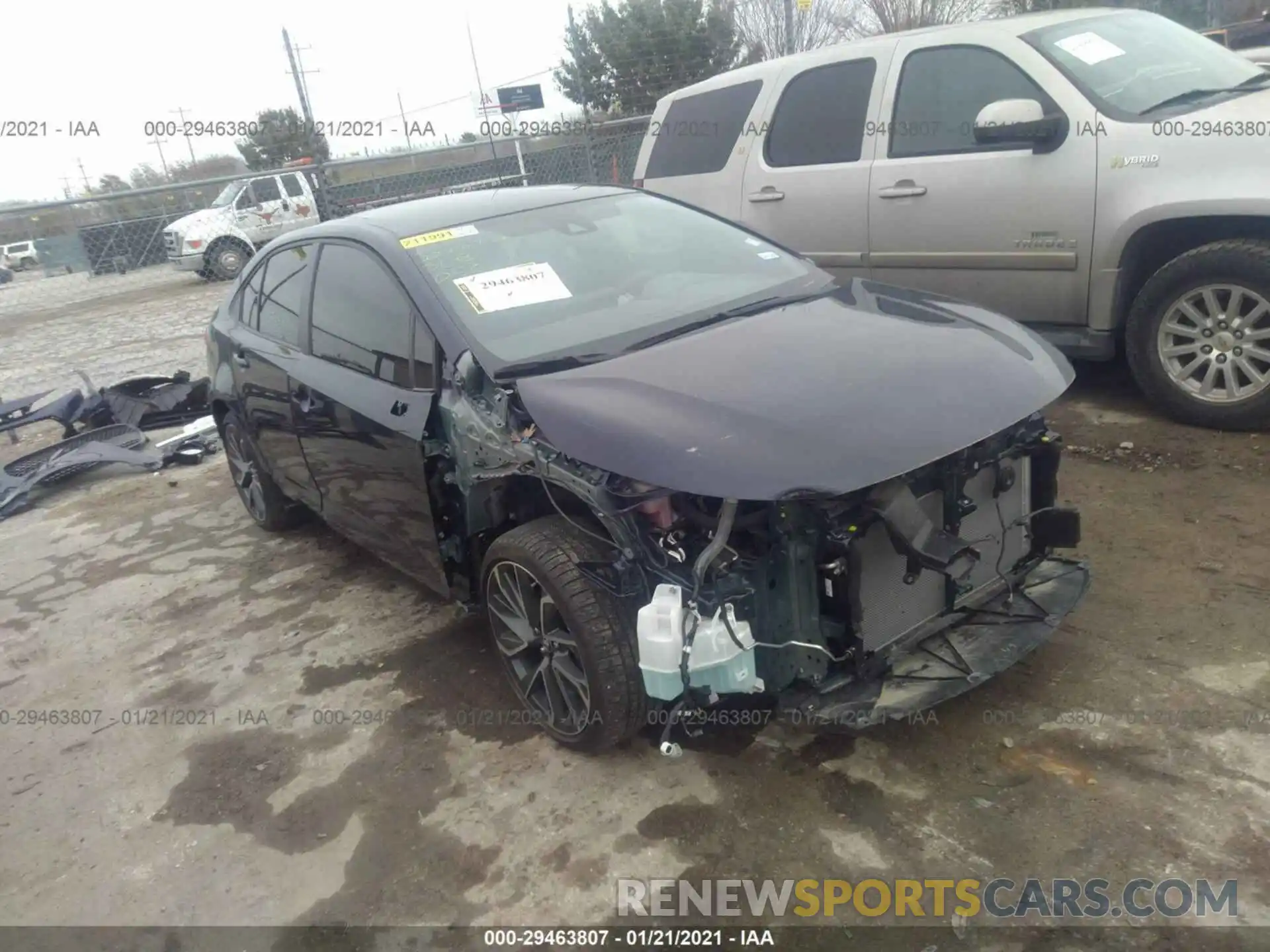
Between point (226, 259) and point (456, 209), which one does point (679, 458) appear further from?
point (226, 259)

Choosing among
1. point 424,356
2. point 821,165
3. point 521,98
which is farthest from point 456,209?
point 521,98

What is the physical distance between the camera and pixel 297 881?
269 cm

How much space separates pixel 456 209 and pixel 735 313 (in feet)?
4.29

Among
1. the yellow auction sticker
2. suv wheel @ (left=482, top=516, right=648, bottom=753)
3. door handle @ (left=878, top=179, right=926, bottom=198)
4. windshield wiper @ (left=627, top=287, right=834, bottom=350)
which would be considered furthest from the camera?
door handle @ (left=878, top=179, right=926, bottom=198)

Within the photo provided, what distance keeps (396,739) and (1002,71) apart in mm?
4314

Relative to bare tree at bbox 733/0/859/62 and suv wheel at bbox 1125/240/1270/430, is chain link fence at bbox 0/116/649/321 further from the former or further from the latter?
suv wheel at bbox 1125/240/1270/430

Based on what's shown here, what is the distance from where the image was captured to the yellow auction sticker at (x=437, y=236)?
11.5ft

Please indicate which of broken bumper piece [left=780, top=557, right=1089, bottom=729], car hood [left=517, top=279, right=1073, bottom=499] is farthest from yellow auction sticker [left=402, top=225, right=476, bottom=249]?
broken bumper piece [left=780, top=557, right=1089, bottom=729]

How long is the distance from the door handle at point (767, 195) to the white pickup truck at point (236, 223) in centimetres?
1319

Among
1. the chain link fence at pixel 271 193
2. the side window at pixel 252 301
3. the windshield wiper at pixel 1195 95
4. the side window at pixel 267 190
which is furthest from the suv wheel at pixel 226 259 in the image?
the windshield wiper at pixel 1195 95

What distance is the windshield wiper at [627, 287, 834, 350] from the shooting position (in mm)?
3123

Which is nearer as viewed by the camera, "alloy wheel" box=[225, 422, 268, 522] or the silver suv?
the silver suv

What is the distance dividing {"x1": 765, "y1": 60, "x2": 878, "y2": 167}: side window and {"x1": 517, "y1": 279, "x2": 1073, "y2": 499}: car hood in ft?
8.89

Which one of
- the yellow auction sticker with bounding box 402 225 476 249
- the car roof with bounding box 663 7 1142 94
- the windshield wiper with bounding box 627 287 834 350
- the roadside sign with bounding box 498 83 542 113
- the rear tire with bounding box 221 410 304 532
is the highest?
the roadside sign with bounding box 498 83 542 113
